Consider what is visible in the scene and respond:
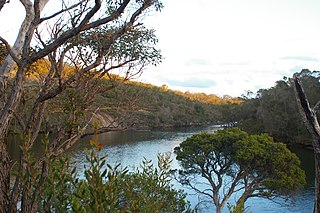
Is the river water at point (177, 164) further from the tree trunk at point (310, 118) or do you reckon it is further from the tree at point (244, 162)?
the tree trunk at point (310, 118)

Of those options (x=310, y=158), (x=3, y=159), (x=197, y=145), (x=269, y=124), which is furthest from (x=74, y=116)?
(x=269, y=124)

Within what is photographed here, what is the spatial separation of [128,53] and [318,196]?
3217 mm

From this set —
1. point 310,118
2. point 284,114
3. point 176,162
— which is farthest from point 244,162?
point 284,114

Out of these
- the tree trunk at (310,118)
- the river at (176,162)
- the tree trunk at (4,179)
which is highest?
the tree trunk at (310,118)

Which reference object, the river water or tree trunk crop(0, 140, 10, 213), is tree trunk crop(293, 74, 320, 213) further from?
tree trunk crop(0, 140, 10, 213)

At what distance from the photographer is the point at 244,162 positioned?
1195cm

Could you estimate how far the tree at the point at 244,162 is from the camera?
459 inches

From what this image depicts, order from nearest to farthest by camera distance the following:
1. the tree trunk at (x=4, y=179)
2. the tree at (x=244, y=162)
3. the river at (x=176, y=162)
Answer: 1. the tree trunk at (x=4, y=179)
2. the tree at (x=244, y=162)
3. the river at (x=176, y=162)

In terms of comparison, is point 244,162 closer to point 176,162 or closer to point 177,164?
point 177,164

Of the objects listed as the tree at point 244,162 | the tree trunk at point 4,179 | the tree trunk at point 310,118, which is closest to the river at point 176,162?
the tree trunk at point 4,179

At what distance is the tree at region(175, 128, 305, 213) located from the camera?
11.6 m

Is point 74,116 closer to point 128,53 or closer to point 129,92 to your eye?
point 128,53

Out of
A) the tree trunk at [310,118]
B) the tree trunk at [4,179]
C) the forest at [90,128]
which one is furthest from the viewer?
the tree trunk at [310,118]

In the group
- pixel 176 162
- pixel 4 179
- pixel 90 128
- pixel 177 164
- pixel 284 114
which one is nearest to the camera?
pixel 4 179
